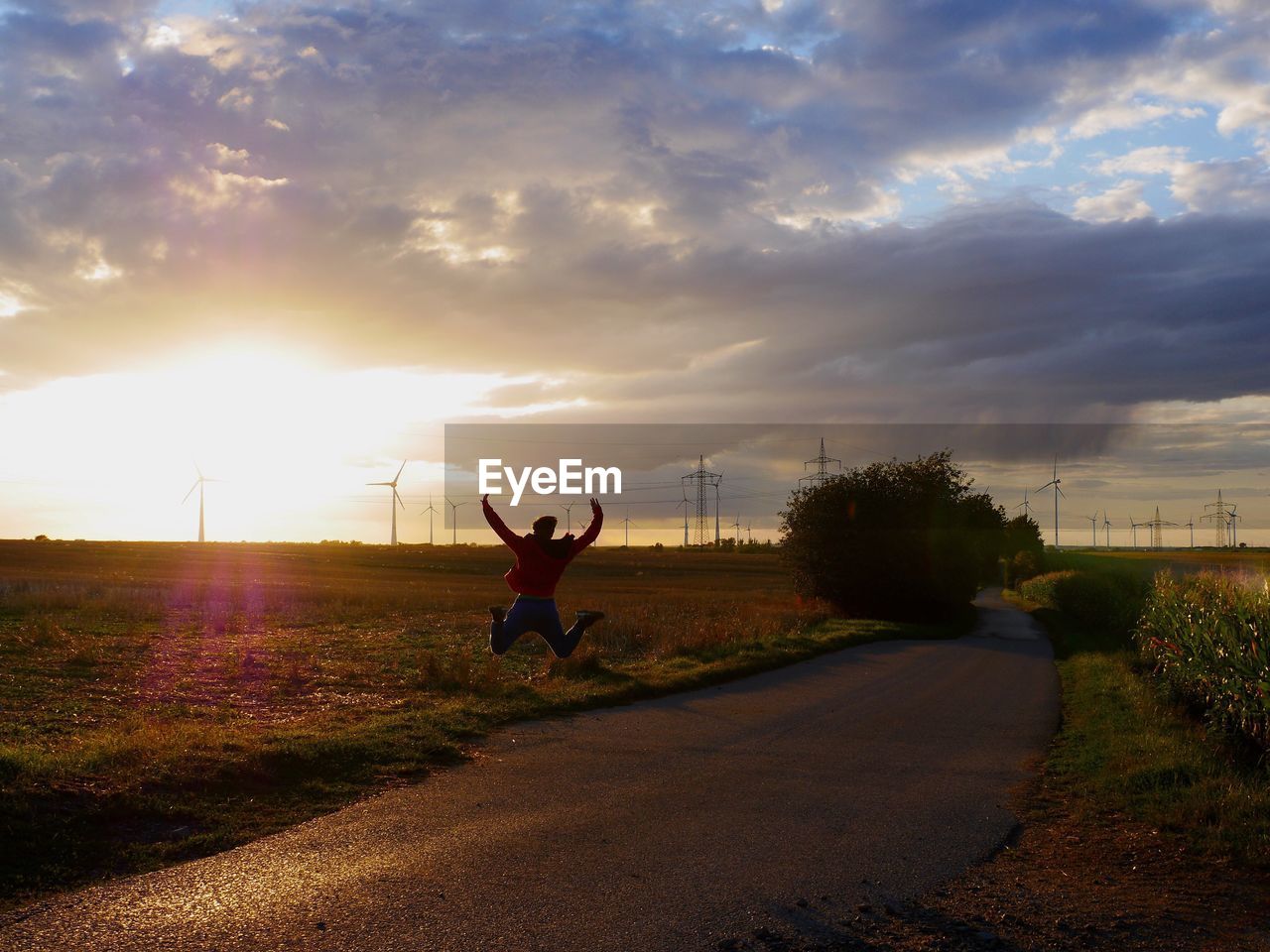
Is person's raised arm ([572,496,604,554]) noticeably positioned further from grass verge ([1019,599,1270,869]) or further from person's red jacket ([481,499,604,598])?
grass verge ([1019,599,1270,869])

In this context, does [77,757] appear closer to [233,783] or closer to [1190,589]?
[233,783]

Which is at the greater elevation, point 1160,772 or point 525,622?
point 525,622

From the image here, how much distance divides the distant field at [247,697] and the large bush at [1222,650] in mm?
5946

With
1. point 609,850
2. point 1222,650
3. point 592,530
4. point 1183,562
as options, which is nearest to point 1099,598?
point 1183,562

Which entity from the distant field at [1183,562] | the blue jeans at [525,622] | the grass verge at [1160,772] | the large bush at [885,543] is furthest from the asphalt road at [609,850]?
the large bush at [885,543]

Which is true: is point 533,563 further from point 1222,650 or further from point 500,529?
point 1222,650

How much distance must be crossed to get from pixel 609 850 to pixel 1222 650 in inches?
336

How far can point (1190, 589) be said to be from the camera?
17.7 m

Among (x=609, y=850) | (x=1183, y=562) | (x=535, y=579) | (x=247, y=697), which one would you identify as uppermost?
(x=535, y=579)

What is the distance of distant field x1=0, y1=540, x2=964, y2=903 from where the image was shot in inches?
260

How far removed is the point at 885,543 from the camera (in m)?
35.4

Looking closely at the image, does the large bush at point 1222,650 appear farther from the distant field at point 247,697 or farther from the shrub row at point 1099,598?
the shrub row at point 1099,598

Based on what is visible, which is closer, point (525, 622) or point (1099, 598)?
point (525, 622)

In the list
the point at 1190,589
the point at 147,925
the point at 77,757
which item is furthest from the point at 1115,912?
the point at 1190,589
